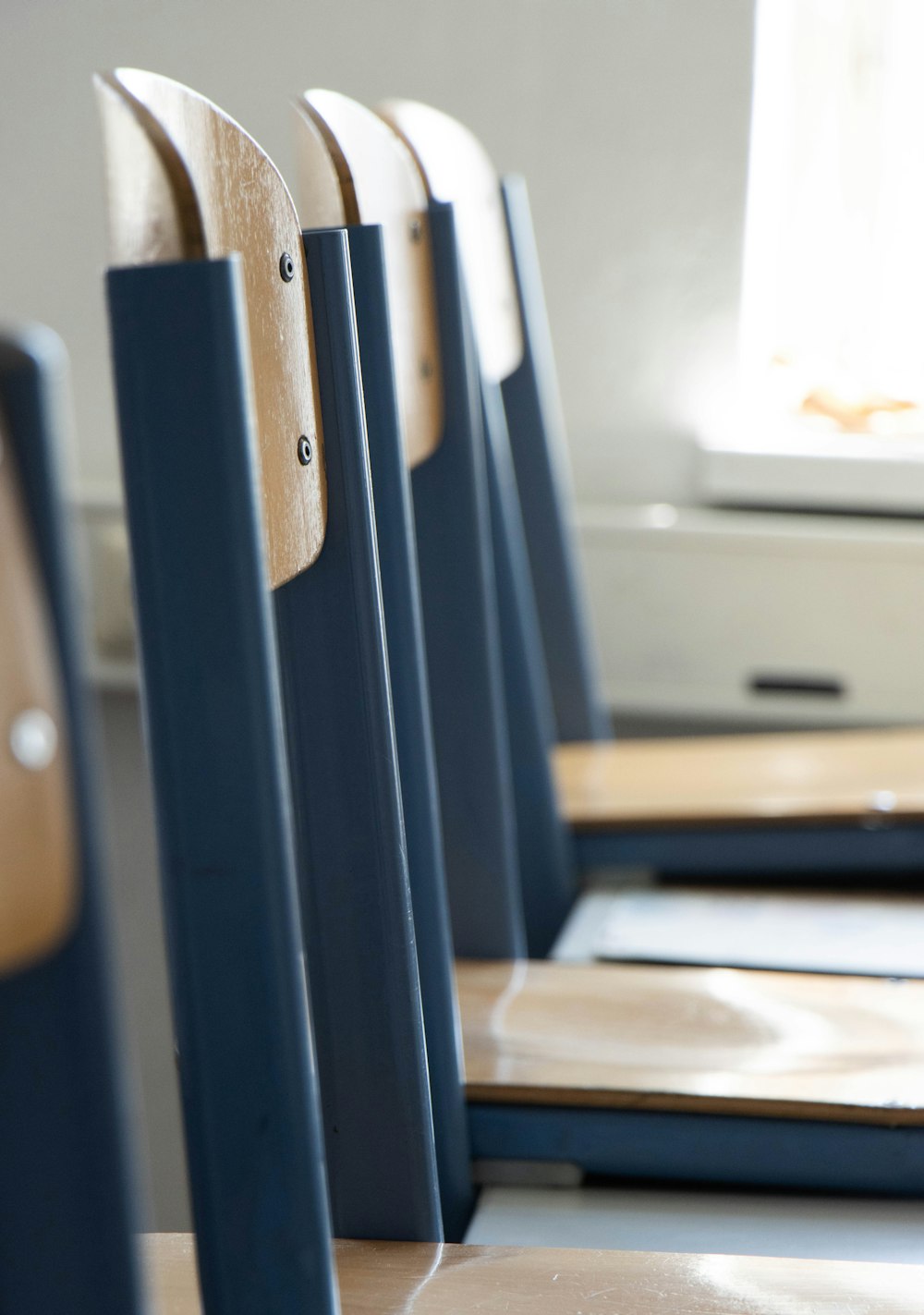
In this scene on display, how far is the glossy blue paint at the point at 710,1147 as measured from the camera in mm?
655

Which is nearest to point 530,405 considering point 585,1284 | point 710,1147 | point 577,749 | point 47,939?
point 577,749

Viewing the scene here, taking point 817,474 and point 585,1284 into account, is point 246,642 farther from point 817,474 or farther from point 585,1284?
point 817,474

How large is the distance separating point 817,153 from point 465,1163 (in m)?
1.11

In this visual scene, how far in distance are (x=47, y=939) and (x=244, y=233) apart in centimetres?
27

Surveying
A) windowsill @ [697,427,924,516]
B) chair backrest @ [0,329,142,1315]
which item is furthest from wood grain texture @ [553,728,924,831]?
chair backrest @ [0,329,142,1315]

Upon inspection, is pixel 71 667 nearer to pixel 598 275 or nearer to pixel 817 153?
pixel 598 275

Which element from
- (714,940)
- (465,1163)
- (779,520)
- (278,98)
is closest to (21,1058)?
(465,1163)

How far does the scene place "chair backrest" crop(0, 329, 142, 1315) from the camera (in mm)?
242

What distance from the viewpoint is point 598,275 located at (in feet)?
4.54

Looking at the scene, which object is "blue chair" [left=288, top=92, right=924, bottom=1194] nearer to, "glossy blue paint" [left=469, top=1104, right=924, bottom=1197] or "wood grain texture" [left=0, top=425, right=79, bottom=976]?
"glossy blue paint" [left=469, top=1104, right=924, bottom=1197]

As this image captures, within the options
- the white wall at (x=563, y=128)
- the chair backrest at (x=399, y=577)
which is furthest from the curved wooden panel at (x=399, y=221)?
the white wall at (x=563, y=128)

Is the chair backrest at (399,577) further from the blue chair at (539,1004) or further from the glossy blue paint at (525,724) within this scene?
the glossy blue paint at (525,724)

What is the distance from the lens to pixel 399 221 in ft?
2.42

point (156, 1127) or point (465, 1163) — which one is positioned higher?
point (465, 1163)
